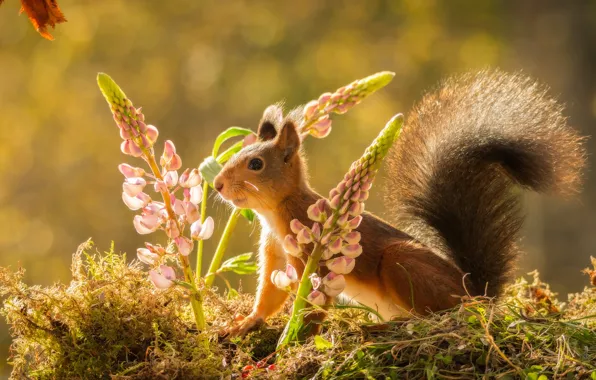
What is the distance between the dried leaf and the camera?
1.18m

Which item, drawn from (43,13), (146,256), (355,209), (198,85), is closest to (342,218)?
(355,209)

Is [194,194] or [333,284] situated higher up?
[194,194]

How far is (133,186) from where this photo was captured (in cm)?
119

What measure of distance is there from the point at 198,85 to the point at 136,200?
3590 millimetres

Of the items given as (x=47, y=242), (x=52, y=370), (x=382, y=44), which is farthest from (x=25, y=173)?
(x=52, y=370)

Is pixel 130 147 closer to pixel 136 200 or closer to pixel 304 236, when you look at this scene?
pixel 136 200

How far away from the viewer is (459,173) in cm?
150

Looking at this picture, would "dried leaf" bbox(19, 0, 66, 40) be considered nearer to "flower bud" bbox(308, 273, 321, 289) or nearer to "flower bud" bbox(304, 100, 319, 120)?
"flower bud" bbox(304, 100, 319, 120)

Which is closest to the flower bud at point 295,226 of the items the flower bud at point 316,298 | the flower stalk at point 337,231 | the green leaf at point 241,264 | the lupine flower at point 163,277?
the flower stalk at point 337,231

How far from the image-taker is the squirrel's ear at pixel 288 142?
1.42m

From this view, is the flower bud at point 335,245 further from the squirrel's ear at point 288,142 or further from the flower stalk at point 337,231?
the squirrel's ear at point 288,142

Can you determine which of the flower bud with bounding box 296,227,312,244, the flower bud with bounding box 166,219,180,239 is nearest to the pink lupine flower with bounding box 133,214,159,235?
the flower bud with bounding box 166,219,180,239

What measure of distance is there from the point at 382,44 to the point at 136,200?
12.6ft

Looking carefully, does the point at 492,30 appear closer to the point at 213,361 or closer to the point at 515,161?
the point at 515,161
